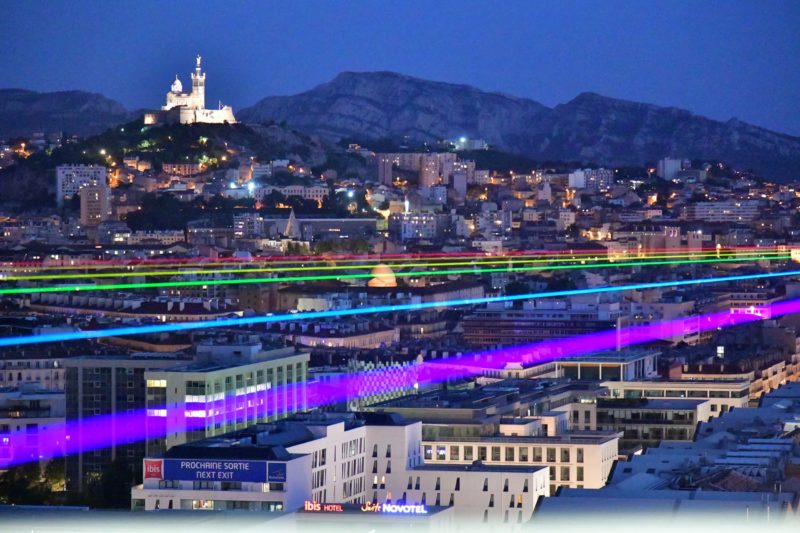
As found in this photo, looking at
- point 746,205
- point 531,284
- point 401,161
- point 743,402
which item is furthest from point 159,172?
point 743,402

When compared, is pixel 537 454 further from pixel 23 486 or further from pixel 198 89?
pixel 198 89

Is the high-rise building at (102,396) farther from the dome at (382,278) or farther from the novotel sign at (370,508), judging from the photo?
the dome at (382,278)

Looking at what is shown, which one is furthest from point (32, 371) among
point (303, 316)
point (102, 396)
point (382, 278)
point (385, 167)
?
point (385, 167)

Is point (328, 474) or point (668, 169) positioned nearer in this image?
point (328, 474)

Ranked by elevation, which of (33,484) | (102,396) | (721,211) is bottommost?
(33,484)

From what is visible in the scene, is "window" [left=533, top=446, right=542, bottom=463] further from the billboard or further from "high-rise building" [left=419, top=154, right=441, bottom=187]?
"high-rise building" [left=419, top=154, right=441, bottom=187]

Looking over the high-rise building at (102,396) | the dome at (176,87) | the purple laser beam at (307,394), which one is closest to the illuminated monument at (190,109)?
the dome at (176,87)

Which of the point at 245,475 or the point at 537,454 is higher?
the point at 245,475
